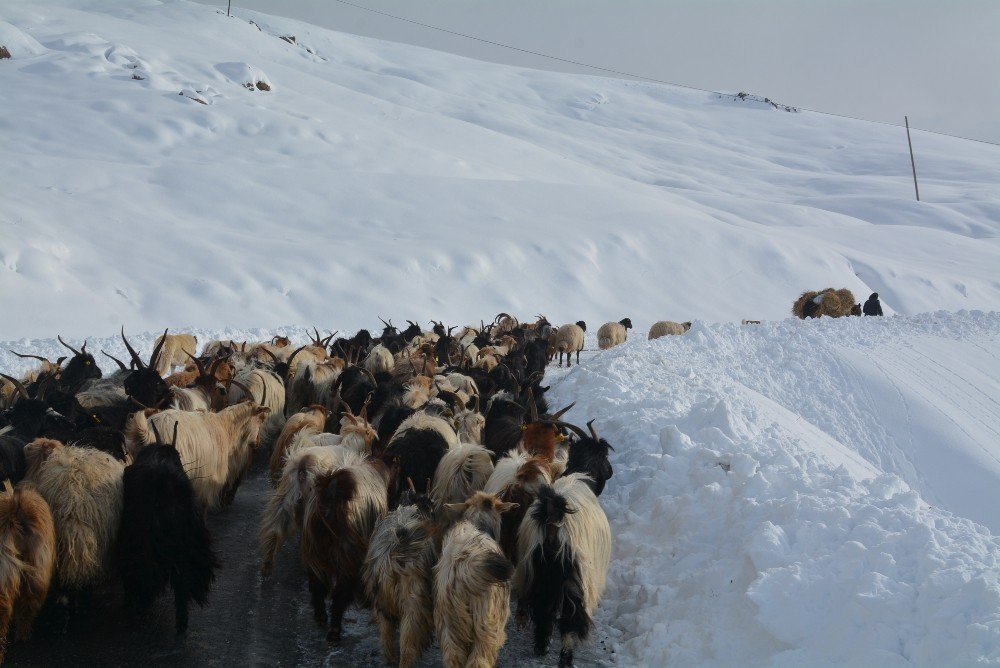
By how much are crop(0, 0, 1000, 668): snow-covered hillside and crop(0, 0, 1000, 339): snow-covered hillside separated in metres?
0.19

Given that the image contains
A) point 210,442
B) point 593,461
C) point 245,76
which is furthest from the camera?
point 245,76

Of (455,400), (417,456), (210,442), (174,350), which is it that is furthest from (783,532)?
(174,350)

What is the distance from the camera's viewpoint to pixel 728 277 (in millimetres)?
32906

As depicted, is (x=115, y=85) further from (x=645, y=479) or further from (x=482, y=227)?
(x=645, y=479)

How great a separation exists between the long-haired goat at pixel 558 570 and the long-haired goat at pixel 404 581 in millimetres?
607

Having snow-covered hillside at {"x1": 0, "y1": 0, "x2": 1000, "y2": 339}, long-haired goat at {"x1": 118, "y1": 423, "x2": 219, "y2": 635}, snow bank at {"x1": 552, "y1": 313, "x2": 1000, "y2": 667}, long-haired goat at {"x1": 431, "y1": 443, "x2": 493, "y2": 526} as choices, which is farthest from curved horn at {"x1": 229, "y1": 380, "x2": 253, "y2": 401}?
snow-covered hillside at {"x1": 0, "y1": 0, "x2": 1000, "y2": 339}

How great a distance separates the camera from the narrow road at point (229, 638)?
4.79 m

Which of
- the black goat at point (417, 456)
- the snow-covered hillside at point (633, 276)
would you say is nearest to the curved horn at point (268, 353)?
the snow-covered hillside at point (633, 276)

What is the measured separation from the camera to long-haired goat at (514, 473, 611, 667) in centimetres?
476

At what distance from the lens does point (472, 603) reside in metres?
4.31

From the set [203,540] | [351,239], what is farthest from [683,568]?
[351,239]

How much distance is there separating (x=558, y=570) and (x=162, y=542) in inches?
99.3

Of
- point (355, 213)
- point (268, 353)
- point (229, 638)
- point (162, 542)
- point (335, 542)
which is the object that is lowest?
point (355, 213)

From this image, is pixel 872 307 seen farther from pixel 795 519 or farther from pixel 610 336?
pixel 795 519
